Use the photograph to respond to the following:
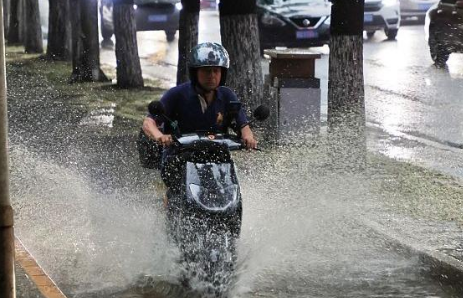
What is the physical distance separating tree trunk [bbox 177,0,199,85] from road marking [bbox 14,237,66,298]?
8784mm

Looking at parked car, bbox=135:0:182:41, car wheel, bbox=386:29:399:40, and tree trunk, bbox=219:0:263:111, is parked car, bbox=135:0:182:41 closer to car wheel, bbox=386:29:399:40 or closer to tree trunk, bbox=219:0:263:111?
car wheel, bbox=386:29:399:40

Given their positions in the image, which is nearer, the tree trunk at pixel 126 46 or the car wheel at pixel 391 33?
the tree trunk at pixel 126 46

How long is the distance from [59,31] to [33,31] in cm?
297

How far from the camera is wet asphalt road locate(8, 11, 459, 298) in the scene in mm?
6895

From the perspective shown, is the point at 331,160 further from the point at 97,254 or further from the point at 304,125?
the point at 97,254

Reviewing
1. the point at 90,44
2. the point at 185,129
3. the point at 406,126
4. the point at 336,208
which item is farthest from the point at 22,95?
the point at 185,129

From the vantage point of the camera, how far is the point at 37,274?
7.00m

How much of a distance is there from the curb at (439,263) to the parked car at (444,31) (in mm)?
14054

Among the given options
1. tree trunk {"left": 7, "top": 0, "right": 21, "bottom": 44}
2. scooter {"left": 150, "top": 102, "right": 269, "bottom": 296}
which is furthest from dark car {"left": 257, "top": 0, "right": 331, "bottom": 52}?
scooter {"left": 150, "top": 102, "right": 269, "bottom": 296}

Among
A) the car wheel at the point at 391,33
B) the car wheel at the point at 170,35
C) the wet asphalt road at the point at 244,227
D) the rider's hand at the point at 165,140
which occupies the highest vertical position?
the rider's hand at the point at 165,140

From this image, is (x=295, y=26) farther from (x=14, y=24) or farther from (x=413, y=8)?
(x=413, y=8)

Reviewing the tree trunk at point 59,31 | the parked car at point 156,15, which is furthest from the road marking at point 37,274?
the parked car at point 156,15

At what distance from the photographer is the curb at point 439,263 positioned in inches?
270

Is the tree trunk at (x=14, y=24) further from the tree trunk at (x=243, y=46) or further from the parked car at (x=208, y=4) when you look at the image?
the parked car at (x=208, y=4)
